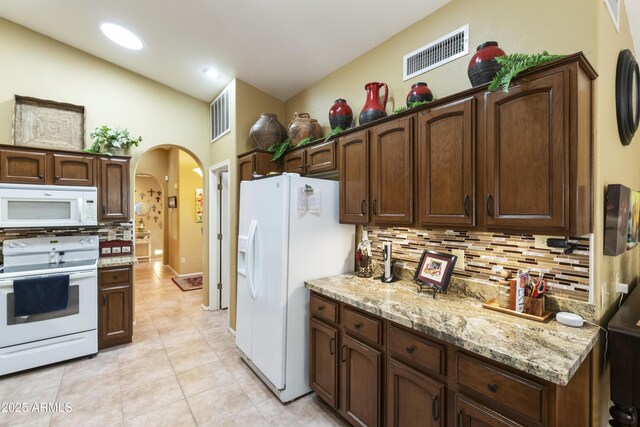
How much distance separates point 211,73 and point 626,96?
12.5 feet

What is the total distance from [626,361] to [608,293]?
427 mm

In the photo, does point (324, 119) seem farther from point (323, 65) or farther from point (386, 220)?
point (386, 220)

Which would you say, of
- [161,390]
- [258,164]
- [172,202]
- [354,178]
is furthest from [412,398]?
[172,202]

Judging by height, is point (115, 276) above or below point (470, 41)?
below

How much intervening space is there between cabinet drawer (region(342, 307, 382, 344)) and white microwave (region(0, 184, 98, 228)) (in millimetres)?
3012

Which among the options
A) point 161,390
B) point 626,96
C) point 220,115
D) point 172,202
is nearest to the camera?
point 626,96

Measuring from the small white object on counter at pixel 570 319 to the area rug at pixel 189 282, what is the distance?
18.6 feet

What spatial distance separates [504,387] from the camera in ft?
3.90

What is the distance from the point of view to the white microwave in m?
2.80

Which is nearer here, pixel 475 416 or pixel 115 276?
pixel 475 416

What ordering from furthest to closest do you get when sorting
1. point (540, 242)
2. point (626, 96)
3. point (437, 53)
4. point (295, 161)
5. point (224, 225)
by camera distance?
point (224, 225)
point (295, 161)
point (437, 53)
point (626, 96)
point (540, 242)

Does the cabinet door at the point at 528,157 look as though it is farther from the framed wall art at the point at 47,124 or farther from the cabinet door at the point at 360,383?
the framed wall art at the point at 47,124

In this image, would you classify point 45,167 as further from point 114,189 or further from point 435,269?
point 435,269

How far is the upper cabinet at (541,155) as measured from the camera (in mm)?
1282
